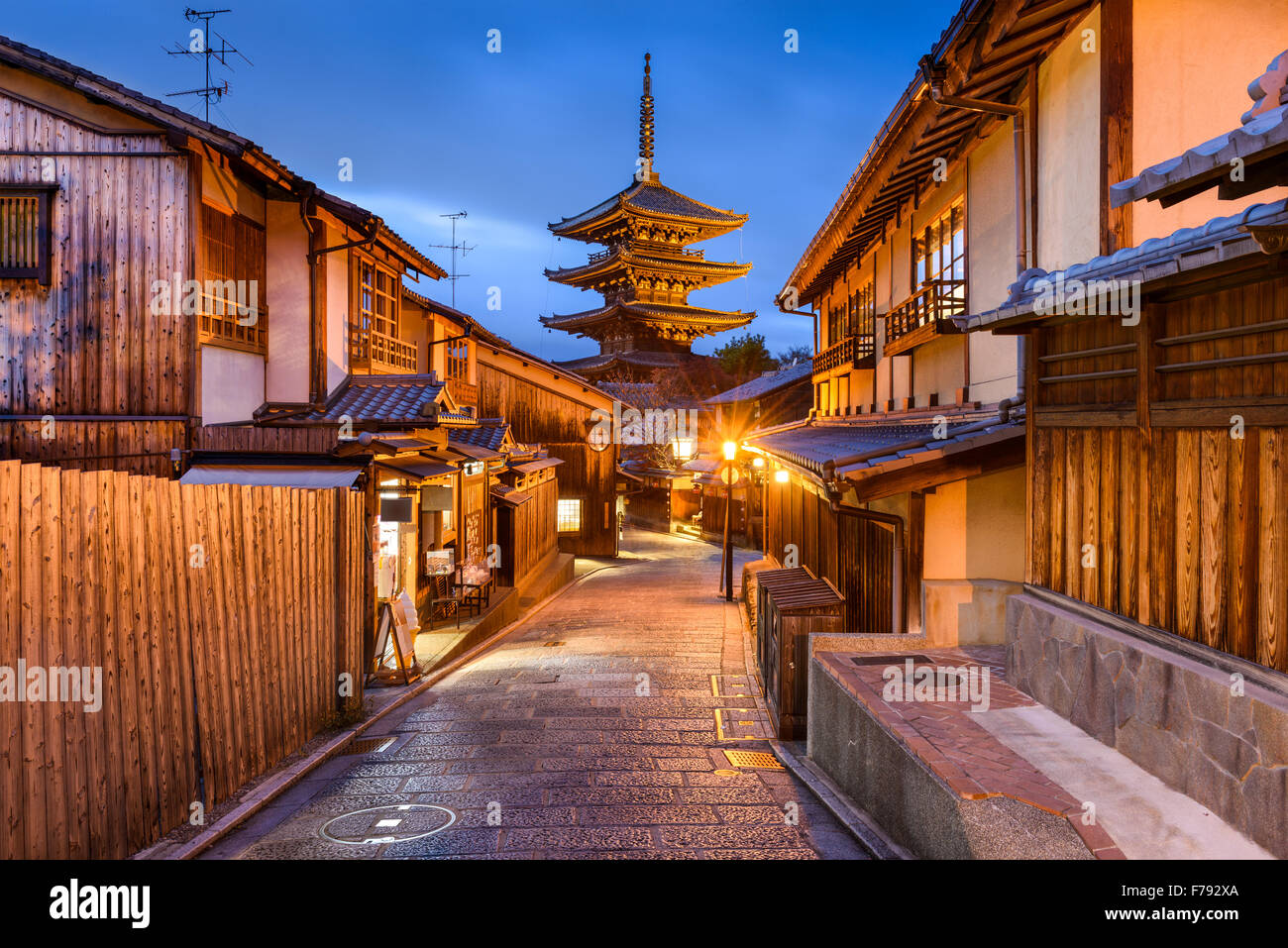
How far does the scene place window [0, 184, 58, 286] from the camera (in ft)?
37.7

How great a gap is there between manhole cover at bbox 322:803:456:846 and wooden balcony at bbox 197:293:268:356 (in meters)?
8.45

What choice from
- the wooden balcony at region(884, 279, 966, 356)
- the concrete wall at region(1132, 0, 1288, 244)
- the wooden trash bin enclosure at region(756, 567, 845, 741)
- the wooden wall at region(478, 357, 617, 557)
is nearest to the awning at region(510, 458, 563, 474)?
the wooden wall at region(478, 357, 617, 557)

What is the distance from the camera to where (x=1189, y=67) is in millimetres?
6922

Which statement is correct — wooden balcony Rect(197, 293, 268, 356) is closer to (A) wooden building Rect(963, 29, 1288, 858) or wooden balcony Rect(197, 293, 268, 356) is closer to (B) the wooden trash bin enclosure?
(B) the wooden trash bin enclosure

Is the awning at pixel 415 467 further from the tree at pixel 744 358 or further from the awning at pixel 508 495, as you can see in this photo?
the tree at pixel 744 358

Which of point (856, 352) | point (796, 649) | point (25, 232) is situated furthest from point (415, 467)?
point (856, 352)

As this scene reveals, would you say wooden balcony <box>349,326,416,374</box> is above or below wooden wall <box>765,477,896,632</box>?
above

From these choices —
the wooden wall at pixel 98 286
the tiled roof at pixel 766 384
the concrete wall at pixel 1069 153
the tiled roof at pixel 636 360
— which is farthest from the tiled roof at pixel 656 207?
the concrete wall at pixel 1069 153

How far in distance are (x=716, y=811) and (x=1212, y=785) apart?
3.60 meters

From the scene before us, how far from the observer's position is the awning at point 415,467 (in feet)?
43.2

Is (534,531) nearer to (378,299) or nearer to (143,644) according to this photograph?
(378,299)

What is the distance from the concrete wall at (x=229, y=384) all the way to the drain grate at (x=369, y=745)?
623 cm

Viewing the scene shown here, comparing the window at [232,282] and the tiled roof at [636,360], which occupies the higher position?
the tiled roof at [636,360]

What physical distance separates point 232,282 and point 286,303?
1251 millimetres
